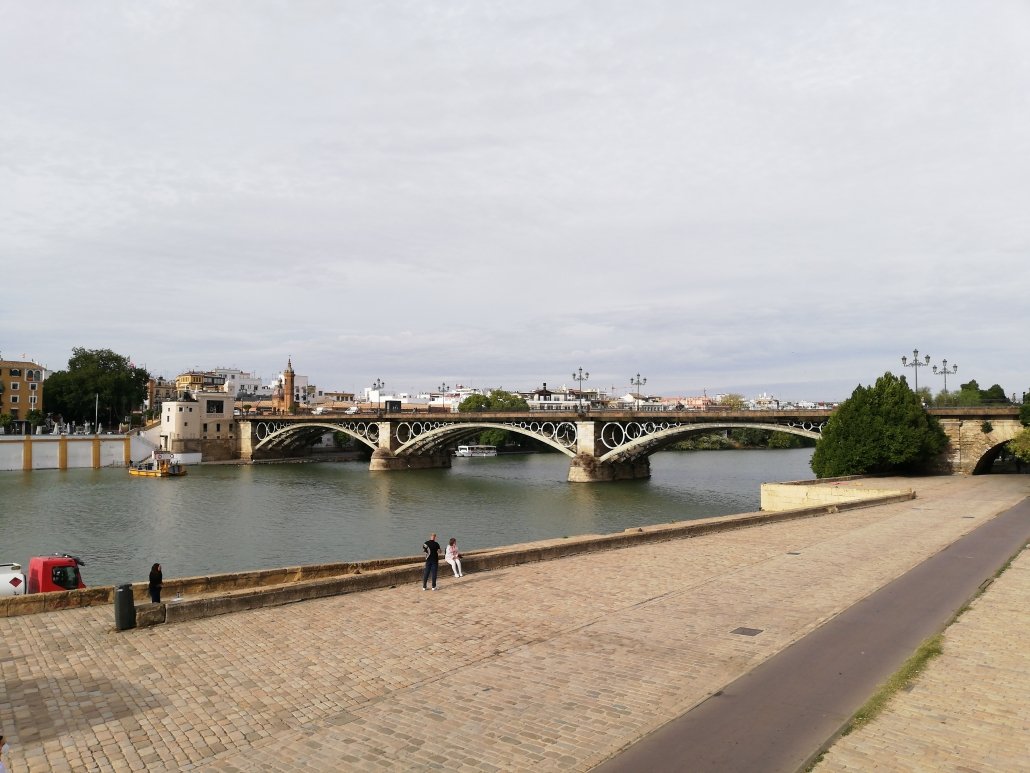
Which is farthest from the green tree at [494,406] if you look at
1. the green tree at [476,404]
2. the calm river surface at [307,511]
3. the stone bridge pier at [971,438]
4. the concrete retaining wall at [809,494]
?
the concrete retaining wall at [809,494]

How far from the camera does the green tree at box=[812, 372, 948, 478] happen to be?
4681cm

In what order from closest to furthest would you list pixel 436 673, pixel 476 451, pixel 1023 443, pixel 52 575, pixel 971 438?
pixel 436 673 → pixel 52 575 → pixel 1023 443 → pixel 971 438 → pixel 476 451

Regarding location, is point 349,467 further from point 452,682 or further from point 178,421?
point 452,682

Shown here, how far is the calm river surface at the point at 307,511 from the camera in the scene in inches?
1332

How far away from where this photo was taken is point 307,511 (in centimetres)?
4903

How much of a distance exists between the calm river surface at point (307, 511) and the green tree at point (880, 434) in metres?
6.73

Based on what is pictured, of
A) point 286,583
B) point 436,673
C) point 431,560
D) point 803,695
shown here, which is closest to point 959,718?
point 803,695

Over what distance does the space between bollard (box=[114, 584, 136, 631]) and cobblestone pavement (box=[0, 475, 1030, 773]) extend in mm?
247

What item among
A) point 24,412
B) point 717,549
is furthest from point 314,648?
point 24,412

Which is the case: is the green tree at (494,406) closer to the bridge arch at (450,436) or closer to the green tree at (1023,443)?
the bridge arch at (450,436)

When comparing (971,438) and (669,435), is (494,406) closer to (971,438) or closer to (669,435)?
(669,435)

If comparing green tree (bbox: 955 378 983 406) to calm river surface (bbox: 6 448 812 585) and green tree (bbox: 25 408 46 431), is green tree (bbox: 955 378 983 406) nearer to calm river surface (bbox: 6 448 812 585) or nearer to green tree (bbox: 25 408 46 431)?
calm river surface (bbox: 6 448 812 585)

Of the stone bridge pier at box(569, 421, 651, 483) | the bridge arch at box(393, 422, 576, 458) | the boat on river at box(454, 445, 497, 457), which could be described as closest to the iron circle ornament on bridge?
the bridge arch at box(393, 422, 576, 458)

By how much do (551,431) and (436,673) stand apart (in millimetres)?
60595
